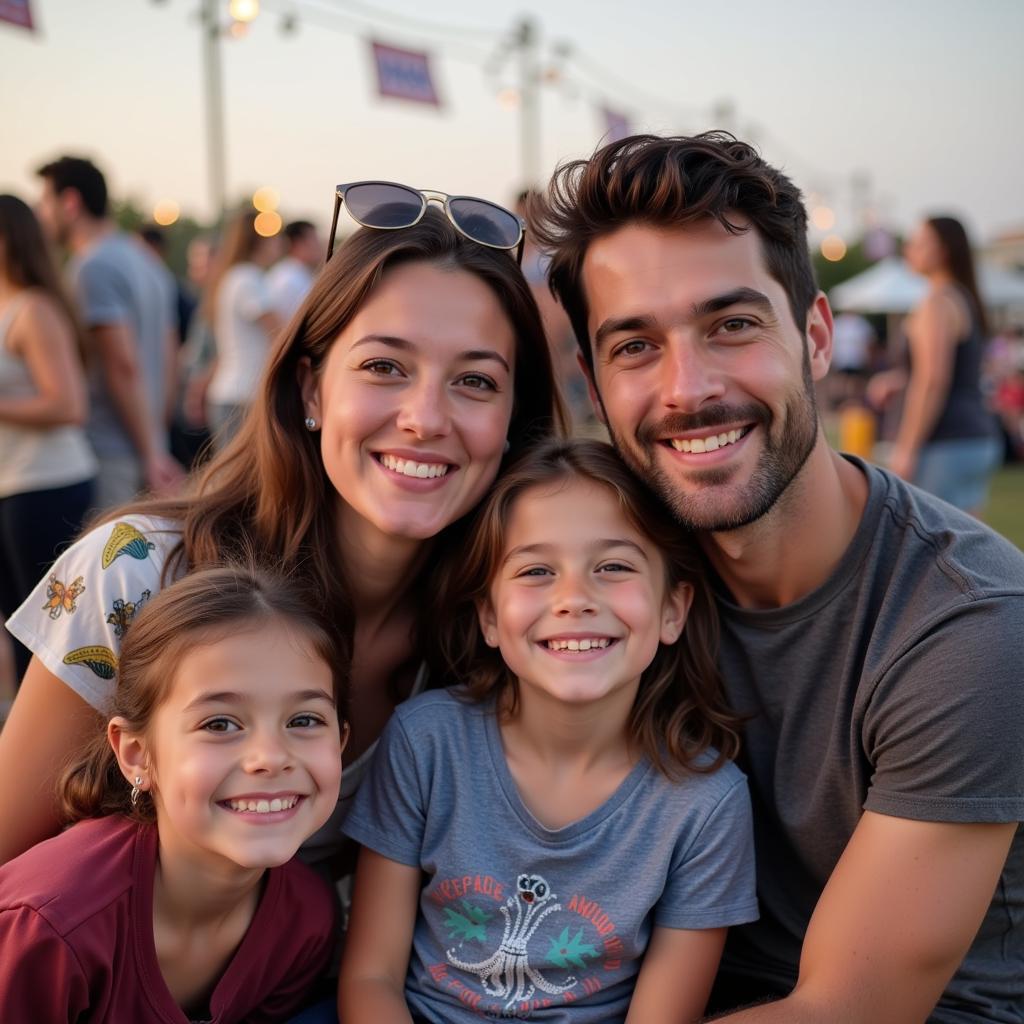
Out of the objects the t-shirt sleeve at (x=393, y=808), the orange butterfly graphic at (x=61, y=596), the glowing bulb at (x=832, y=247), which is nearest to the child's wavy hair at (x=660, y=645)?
the t-shirt sleeve at (x=393, y=808)

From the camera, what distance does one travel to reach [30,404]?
16.1ft

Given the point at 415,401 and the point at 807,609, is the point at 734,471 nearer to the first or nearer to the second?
the point at 807,609

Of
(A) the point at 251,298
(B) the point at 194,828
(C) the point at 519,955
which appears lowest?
(C) the point at 519,955

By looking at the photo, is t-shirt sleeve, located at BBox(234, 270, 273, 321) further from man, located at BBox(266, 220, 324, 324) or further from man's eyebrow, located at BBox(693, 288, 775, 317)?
man's eyebrow, located at BBox(693, 288, 775, 317)

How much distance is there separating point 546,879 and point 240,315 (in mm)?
5883

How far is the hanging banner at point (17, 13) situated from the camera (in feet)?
24.3

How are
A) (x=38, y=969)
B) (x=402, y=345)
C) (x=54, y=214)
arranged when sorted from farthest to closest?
(x=54, y=214)
(x=402, y=345)
(x=38, y=969)

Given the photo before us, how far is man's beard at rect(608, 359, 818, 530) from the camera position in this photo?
2.48 m

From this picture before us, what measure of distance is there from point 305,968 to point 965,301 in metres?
6.28

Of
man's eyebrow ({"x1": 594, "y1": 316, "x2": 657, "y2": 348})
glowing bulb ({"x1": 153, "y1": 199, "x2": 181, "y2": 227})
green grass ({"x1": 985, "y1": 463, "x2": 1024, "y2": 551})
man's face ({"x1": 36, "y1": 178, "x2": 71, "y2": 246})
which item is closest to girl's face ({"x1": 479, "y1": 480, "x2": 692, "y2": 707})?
man's eyebrow ({"x1": 594, "y1": 316, "x2": 657, "y2": 348})

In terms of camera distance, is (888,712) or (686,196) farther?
(686,196)

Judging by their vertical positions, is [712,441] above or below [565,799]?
above

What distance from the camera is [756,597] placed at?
262 centimetres

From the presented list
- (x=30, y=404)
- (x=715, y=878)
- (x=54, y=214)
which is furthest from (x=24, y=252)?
(x=715, y=878)
